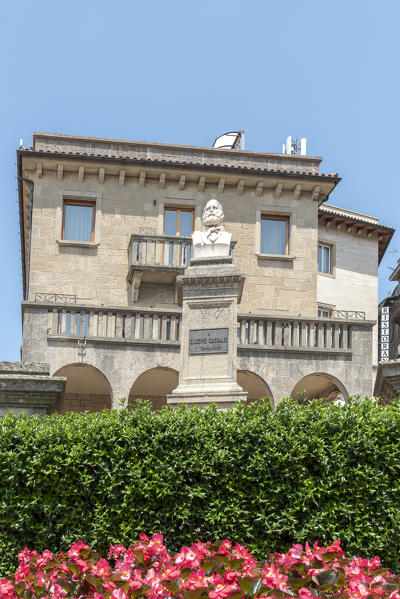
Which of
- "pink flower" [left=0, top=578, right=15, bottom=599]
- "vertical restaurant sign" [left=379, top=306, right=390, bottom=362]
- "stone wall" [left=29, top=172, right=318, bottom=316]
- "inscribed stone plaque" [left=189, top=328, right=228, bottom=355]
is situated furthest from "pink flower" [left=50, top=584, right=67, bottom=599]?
"vertical restaurant sign" [left=379, top=306, right=390, bottom=362]

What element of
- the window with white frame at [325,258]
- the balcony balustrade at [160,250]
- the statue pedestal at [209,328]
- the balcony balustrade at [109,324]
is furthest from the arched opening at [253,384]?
the window with white frame at [325,258]

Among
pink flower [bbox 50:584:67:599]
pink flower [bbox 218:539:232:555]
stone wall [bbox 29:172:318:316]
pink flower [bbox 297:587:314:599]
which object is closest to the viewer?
pink flower [bbox 297:587:314:599]

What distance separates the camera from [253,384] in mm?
30234

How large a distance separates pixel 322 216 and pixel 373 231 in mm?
3894

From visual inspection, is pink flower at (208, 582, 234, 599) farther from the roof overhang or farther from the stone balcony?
the roof overhang

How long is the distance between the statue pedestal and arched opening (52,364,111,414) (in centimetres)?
1255

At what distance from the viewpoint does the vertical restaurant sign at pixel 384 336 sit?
49275mm

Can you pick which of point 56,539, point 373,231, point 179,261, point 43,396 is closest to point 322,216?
point 373,231

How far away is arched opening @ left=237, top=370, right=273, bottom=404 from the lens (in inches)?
1085

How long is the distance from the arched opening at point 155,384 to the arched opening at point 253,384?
209 centimetres

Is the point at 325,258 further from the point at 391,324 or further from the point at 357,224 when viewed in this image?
the point at 391,324

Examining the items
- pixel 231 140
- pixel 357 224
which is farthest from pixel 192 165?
pixel 357 224

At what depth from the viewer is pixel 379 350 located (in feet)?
165

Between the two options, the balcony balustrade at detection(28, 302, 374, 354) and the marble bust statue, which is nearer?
the marble bust statue
